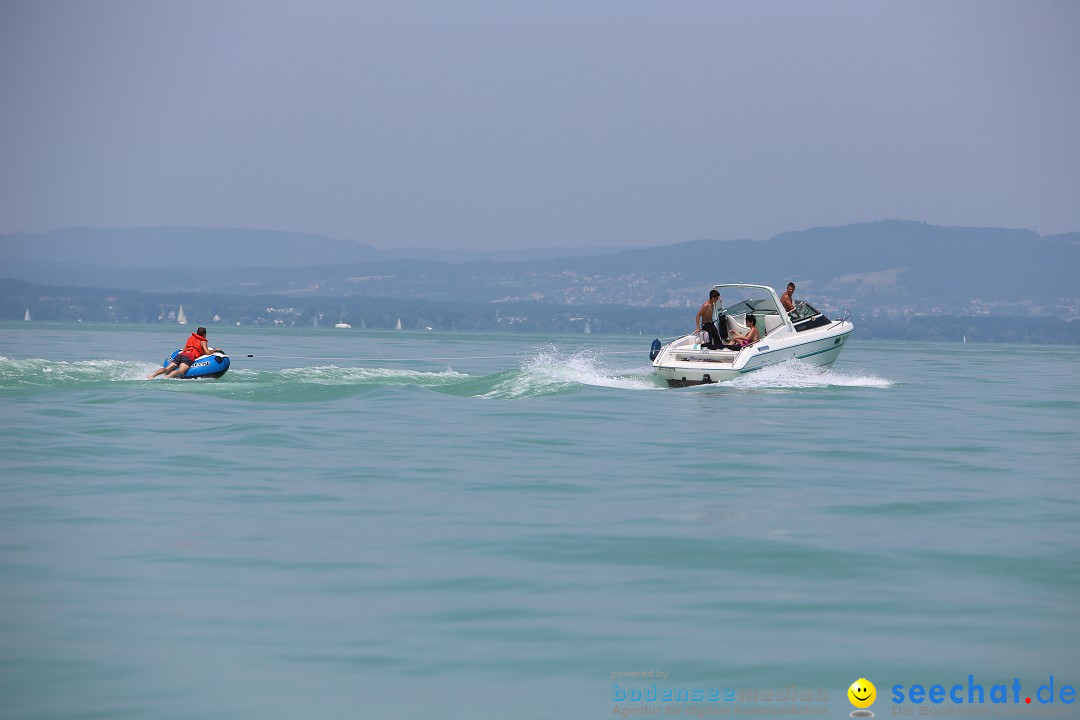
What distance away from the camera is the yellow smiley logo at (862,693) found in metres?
7.34

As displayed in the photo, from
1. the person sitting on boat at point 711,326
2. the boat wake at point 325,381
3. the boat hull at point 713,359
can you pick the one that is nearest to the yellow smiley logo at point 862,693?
the boat wake at point 325,381

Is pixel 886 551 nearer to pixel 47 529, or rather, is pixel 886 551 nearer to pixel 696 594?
pixel 696 594

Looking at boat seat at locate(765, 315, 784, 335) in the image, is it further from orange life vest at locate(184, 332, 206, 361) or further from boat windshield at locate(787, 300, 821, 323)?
orange life vest at locate(184, 332, 206, 361)

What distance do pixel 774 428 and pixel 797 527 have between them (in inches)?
391

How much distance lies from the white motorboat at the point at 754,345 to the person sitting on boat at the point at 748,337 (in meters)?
0.14

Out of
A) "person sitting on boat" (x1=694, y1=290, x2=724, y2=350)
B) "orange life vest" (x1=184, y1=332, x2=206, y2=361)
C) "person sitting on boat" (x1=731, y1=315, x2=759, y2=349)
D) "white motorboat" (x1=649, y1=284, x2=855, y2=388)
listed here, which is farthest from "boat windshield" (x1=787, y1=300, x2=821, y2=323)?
"orange life vest" (x1=184, y1=332, x2=206, y2=361)

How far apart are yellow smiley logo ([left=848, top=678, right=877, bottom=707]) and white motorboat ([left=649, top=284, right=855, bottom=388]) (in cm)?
2121

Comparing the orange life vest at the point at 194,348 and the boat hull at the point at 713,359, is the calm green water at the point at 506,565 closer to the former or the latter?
the boat hull at the point at 713,359

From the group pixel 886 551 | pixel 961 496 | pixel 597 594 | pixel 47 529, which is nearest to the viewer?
pixel 597 594

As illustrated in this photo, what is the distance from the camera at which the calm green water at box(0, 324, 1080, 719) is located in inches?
303

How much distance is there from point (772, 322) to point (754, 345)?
7.36 ft

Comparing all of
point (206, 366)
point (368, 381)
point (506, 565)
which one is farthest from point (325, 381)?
point (506, 565)

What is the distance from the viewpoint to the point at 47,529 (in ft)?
38.9

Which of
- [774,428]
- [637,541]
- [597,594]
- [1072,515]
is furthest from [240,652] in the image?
[774,428]
